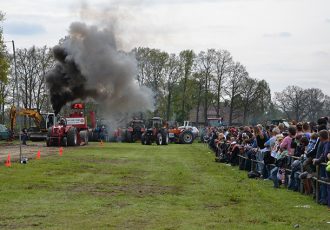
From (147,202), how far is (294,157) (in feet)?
16.4

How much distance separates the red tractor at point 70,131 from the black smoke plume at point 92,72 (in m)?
1.44

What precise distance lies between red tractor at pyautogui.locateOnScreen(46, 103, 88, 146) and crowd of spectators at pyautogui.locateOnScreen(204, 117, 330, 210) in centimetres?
2121

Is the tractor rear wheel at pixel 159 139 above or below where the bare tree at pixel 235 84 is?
below

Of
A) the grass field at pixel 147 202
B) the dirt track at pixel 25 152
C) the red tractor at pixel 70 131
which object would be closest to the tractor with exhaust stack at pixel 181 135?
the red tractor at pixel 70 131

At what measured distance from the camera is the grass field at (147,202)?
1137 centimetres

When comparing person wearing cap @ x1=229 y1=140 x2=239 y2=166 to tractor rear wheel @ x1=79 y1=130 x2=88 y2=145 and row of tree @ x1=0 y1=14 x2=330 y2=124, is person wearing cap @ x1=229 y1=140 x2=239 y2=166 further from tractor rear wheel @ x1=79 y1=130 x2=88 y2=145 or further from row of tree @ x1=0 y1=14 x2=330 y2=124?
row of tree @ x1=0 y1=14 x2=330 y2=124

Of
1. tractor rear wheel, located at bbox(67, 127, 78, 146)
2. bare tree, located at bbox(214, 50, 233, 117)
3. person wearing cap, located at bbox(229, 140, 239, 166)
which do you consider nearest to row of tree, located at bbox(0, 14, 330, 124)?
bare tree, located at bbox(214, 50, 233, 117)

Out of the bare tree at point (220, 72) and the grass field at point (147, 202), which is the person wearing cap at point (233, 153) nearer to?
the grass field at point (147, 202)

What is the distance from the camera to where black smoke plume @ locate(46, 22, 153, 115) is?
4353 cm

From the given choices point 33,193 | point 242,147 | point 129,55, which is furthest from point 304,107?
point 33,193

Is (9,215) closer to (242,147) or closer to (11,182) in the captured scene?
(11,182)

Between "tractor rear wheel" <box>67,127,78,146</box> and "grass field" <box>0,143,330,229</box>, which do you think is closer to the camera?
"grass field" <box>0,143,330,229</box>

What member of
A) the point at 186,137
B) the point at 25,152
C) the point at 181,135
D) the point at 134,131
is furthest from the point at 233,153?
the point at 134,131

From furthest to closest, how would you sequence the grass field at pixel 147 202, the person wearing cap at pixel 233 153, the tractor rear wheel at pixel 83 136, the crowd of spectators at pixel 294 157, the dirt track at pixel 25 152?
the tractor rear wheel at pixel 83 136 → the dirt track at pixel 25 152 → the person wearing cap at pixel 233 153 → the crowd of spectators at pixel 294 157 → the grass field at pixel 147 202
